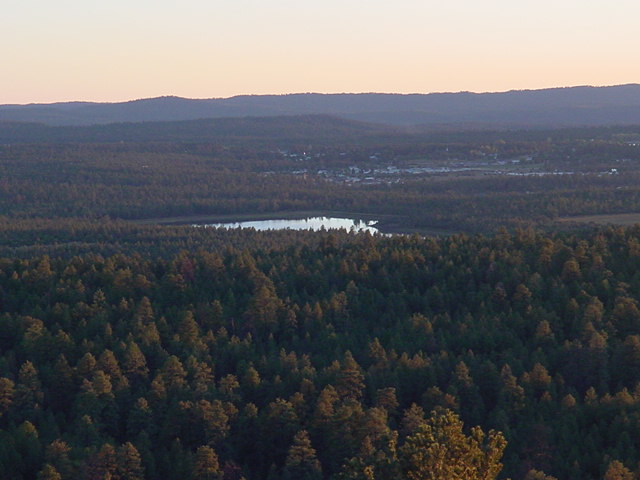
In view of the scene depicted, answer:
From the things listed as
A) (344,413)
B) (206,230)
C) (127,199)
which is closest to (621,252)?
(344,413)

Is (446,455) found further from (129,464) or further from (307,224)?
(307,224)

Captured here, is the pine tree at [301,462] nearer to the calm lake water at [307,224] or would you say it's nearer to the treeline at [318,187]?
the treeline at [318,187]

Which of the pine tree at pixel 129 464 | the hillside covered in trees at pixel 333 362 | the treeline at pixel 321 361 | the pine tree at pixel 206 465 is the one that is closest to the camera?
the pine tree at pixel 129 464

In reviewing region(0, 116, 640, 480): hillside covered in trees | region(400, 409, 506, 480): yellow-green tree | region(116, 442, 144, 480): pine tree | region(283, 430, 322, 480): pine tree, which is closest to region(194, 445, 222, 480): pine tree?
region(0, 116, 640, 480): hillside covered in trees

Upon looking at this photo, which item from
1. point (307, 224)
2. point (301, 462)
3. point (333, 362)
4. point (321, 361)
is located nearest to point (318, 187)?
point (307, 224)

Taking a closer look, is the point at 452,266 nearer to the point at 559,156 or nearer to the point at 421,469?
the point at 421,469

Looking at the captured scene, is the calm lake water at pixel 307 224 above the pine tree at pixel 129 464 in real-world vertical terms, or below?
below

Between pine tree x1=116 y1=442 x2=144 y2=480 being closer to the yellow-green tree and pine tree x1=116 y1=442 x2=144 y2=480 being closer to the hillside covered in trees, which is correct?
the hillside covered in trees

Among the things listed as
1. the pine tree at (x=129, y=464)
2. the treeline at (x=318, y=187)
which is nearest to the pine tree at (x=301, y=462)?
the pine tree at (x=129, y=464)
